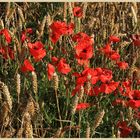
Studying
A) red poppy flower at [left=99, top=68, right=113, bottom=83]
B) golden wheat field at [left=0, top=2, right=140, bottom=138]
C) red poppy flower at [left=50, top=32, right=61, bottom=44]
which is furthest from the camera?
red poppy flower at [left=50, top=32, right=61, bottom=44]

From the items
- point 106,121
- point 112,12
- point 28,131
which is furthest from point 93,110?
point 112,12

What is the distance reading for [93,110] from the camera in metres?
1.69

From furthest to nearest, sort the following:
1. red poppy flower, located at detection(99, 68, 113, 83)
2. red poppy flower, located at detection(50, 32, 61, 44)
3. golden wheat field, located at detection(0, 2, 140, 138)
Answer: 1. red poppy flower, located at detection(50, 32, 61, 44)
2. red poppy flower, located at detection(99, 68, 113, 83)
3. golden wheat field, located at detection(0, 2, 140, 138)

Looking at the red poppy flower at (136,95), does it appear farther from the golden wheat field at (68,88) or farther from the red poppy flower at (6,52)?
the red poppy flower at (6,52)

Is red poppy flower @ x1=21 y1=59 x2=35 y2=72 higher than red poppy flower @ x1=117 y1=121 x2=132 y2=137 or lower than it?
higher

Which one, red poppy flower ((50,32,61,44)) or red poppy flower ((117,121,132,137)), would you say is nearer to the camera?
red poppy flower ((117,121,132,137))

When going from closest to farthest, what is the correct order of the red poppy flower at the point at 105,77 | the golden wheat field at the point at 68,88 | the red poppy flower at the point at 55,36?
the golden wheat field at the point at 68,88 < the red poppy flower at the point at 105,77 < the red poppy flower at the point at 55,36

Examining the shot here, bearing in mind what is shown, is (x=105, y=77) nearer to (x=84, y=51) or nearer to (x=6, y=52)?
(x=84, y=51)

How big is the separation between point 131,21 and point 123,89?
90 centimetres

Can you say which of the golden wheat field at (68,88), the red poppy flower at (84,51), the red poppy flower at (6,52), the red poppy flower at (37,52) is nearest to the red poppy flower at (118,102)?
the golden wheat field at (68,88)

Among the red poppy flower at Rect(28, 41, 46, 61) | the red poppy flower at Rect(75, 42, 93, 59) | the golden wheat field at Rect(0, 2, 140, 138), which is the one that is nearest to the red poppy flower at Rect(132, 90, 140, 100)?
the golden wheat field at Rect(0, 2, 140, 138)

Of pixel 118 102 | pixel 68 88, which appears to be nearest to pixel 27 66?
pixel 68 88

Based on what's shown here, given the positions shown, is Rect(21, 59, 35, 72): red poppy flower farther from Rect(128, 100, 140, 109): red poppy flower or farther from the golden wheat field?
Rect(128, 100, 140, 109): red poppy flower

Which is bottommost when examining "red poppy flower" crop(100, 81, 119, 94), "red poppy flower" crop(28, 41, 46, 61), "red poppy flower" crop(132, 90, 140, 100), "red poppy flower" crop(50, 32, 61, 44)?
"red poppy flower" crop(132, 90, 140, 100)
